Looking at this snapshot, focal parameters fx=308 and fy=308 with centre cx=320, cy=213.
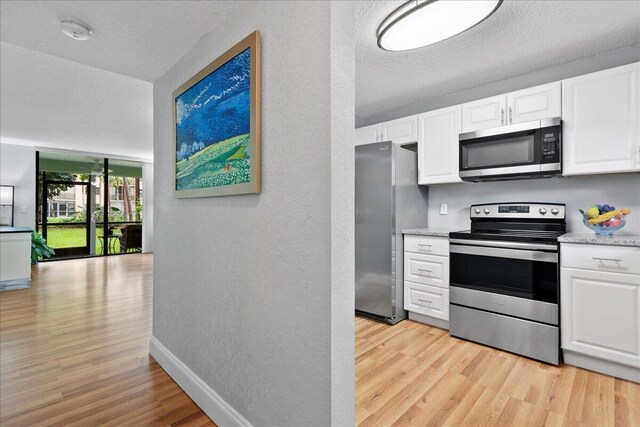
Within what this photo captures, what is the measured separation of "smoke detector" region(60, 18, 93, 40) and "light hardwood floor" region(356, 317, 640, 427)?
265 cm

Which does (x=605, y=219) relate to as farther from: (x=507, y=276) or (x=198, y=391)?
(x=198, y=391)

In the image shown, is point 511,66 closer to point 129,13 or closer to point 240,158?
point 240,158

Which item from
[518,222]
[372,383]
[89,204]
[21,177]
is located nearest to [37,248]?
[21,177]

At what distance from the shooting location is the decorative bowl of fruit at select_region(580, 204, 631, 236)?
2.21 metres

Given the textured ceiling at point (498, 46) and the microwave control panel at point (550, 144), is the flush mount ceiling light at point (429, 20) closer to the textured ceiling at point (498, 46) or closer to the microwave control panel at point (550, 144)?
the textured ceiling at point (498, 46)

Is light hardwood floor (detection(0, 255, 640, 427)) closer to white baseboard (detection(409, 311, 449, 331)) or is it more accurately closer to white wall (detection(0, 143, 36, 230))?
white baseboard (detection(409, 311, 449, 331))

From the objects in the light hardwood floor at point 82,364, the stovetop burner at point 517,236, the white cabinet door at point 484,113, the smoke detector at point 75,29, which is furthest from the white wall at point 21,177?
the white cabinet door at point 484,113

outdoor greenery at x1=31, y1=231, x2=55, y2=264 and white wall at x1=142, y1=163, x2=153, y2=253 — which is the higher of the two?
white wall at x1=142, y1=163, x2=153, y2=253

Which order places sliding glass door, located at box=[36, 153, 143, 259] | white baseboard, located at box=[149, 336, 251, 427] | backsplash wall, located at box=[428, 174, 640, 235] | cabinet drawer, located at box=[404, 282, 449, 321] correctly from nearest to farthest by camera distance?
1. white baseboard, located at box=[149, 336, 251, 427]
2. backsplash wall, located at box=[428, 174, 640, 235]
3. cabinet drawer, located at box=[404, 282, 449, 321]
4. sliding glass door, located at box=[36, 153, 143, 259]

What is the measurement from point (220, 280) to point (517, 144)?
103 inches

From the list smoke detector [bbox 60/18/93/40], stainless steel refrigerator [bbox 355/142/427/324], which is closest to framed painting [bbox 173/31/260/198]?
smoke detector [bbox 60/18/93/40]

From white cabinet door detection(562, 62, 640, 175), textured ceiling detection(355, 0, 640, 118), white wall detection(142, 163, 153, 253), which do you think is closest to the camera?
textured ceiling detection(355, 0, 640, 118)

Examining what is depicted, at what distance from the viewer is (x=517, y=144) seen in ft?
8.67

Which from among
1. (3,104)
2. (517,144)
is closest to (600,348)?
(517,144)
